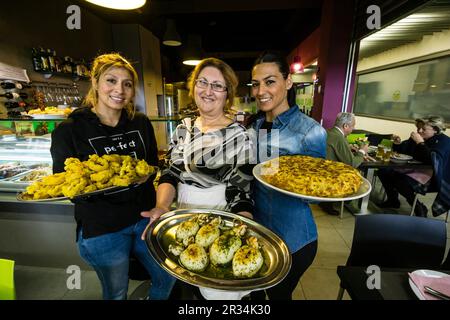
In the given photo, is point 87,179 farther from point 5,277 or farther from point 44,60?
point 44,60

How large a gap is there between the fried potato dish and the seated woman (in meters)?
3.07

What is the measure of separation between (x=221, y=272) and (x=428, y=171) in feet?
14.4

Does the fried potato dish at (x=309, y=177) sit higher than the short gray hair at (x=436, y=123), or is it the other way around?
the short gray hair at (x=436, y=123)

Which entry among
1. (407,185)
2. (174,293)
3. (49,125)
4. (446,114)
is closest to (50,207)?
(49,125)

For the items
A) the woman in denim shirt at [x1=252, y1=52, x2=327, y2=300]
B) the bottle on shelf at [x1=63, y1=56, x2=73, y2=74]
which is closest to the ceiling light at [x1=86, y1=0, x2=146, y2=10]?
the woman in denim shirt at [x1=252, y1=52, x2=327, y2=300]

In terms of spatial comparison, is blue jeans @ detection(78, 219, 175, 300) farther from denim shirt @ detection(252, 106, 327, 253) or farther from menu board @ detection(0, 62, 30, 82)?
menu board @ detection(0, 62, 30, 82)

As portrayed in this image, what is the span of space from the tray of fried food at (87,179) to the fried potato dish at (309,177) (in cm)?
79

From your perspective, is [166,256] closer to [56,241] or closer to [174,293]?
[174,293]

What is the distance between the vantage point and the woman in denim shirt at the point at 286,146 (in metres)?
1.40

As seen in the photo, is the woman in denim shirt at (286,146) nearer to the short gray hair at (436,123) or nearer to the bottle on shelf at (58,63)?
the short gray hair at (436,123)

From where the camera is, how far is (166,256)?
1072mm

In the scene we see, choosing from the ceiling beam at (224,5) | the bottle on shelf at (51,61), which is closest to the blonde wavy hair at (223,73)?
the bottle on shelf at (51,61)

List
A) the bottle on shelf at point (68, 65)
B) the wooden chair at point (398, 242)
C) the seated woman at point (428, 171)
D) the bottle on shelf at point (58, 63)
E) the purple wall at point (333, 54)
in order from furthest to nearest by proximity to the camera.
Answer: the purple wall at point (333, 54), the bottle on shelf at point (68, 65), the bottle on shelf at point (58, 63), the seated woman at point (428, 171), the wooden chair at point (398, 242)
